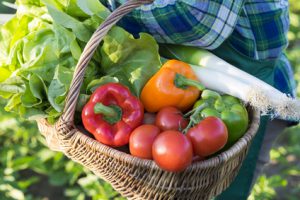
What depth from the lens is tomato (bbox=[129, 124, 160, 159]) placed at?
1479 millimetres

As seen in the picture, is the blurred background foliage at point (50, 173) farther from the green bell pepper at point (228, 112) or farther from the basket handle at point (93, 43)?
the basket handle at point (93, 43)

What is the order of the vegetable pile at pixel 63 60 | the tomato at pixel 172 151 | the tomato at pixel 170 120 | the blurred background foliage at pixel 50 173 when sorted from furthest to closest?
the blurred background foliage at pixel 50 173 → the vegetable pile at pixel 63 60 → the tomato at pixel 170 120 → the tomato at pixel 172 151

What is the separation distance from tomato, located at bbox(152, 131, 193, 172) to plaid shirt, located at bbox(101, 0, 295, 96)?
0.33 meters

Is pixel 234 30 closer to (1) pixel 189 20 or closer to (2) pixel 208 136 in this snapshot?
(1) pixel 189 20

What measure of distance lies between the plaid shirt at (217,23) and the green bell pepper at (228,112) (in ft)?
0.56

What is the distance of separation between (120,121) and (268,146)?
861 mm

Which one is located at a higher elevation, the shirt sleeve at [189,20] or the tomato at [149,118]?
the shirt sleeve at [189,20]

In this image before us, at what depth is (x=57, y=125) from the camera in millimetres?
1594

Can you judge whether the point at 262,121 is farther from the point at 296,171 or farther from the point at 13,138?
the point at 13,138

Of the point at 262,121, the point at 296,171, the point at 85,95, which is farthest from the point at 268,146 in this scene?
the point at 85,95

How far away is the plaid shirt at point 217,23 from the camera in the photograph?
162cm

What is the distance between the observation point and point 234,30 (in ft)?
5.79

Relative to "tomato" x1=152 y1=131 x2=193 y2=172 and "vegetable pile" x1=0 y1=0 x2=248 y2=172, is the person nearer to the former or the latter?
"vegetable pile" x1=0 y1=0 x2=248 y2=172

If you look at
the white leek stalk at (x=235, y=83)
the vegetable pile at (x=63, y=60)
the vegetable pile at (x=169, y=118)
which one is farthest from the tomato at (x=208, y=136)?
the vegetable pile at (x=63, y=60)
